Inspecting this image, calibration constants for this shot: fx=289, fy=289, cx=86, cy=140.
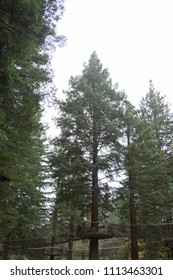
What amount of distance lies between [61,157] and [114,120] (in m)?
4.13

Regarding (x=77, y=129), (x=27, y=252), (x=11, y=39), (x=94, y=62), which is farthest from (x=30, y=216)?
(x=11, y=39)

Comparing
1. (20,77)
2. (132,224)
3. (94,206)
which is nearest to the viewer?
(20,77)

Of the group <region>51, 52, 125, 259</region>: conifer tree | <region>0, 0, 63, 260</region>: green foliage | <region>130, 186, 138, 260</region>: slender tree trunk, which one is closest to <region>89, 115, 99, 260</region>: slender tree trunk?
<region>51, 52, 125, 259</region>: conifer tree

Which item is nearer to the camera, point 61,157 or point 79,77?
point 61,157

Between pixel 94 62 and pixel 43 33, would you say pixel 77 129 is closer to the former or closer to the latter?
pixel 94 62

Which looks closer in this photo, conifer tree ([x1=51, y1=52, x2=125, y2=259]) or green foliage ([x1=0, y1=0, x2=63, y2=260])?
green foliage ([x1=0, y1=0, x2=63, y2=260])

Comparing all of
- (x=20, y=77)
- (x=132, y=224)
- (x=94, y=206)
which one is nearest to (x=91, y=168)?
(x=94, y=206)

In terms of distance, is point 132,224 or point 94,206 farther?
point 132,224

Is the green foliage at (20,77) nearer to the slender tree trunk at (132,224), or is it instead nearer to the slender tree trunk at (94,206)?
the slender tree trunk at (94,206)

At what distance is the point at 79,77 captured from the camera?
20531mm

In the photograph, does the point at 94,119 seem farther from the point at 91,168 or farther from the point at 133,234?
the point at 133,234

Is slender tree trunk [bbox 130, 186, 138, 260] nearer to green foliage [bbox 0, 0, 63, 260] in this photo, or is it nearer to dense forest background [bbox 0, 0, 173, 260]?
dense forest background [bbox 0, 0, 173, 260]

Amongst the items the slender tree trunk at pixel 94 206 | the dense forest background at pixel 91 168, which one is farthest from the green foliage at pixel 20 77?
the slender tree trunk at pixel 94 206

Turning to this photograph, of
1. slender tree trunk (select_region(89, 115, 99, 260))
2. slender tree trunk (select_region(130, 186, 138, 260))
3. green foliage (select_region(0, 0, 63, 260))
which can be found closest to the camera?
green foliage (select_region(0, 0, 63, 260))
